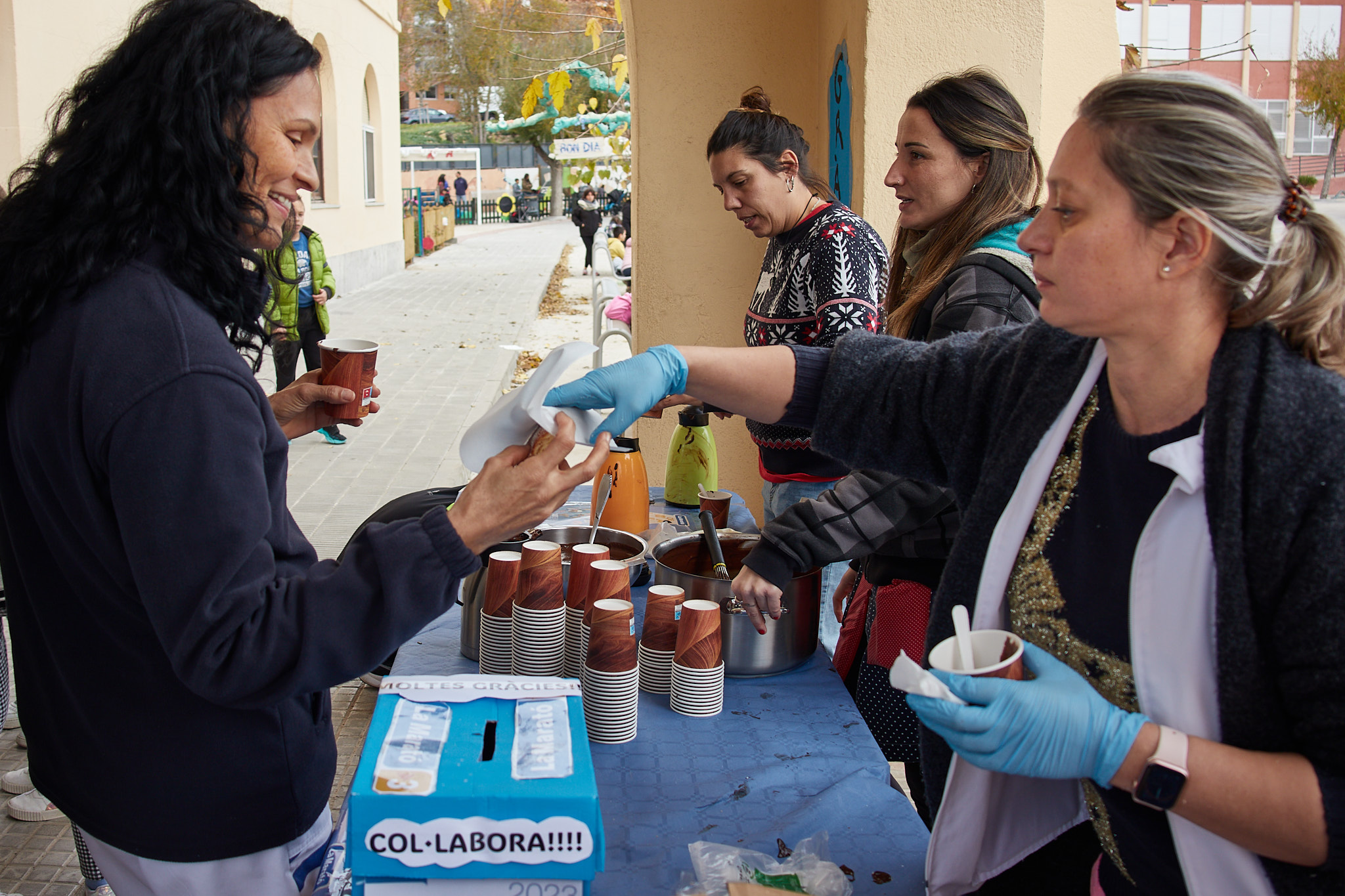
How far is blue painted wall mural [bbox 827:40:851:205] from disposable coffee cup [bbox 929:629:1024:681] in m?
3.03

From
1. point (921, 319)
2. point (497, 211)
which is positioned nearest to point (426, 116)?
point (497, 211)

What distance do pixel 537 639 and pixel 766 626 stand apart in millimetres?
450

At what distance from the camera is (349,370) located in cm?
195

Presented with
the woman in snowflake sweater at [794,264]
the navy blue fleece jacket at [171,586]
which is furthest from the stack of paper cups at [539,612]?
the woman in snowflake sweater at [794,264]

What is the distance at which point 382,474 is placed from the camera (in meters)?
6.77

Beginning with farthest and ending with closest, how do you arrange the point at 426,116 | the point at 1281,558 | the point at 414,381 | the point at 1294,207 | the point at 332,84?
1. the point at 426,116
2. the point at 332,84
3. the point at 414,381
4. the point at 1294,207
5. the point at 1281,558

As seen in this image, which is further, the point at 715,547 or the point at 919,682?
the point at 715,547

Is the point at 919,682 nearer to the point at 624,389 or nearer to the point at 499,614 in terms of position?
the point at 624,389

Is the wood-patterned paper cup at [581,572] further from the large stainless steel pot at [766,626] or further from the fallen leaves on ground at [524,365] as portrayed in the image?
the fallen leaves on ground at [524,365]

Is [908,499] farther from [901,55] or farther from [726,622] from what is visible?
[901,55]

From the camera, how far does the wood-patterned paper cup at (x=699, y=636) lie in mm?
1751

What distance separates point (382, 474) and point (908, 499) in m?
5.37

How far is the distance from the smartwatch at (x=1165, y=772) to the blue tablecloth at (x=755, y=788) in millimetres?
445

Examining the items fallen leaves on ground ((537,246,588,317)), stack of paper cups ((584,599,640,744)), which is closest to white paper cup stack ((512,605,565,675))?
stack of paper cups ((584,599,640,744))
